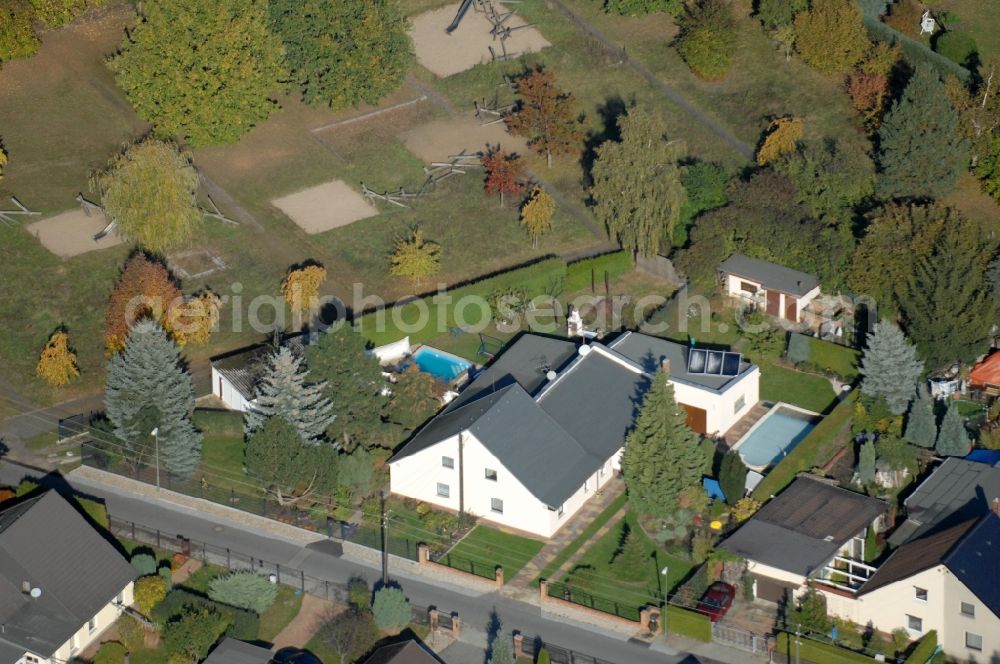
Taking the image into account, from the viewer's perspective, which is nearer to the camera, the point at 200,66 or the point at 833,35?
the point at 200,66

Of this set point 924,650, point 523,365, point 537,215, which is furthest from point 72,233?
point 924,650

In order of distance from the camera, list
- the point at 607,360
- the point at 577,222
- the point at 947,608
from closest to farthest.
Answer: the point at 947,608, the point at 607,360, the point at 577,222

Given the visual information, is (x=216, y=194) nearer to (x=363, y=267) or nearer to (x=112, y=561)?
(x=363, y=267)

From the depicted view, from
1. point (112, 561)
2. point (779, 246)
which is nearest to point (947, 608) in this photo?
point (779, 246)

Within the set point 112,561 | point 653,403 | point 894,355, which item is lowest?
point 112,561

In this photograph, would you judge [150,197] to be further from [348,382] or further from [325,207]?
[348,382]

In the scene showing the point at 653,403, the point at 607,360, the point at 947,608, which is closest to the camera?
the point at 947,608
